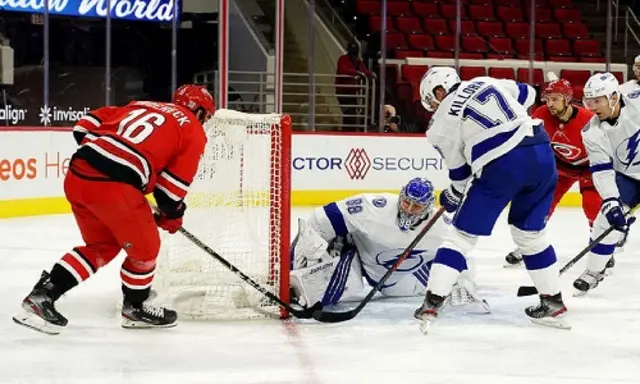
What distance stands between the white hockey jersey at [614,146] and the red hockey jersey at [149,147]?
1.67 metres

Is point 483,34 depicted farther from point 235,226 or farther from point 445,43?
point 235,226

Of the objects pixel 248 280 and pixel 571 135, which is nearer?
pixel 248 280

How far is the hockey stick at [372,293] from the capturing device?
3.51m

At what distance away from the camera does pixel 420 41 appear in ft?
33.1

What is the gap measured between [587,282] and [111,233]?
1.97 metres

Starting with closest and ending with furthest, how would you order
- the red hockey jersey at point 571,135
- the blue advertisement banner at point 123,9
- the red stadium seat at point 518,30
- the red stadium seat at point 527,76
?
the red hockey jersey at point 571,135, the blue advertisement banner at point 123,9, the red stadium seat at point 527,76, the red stadium seat at point 518,30

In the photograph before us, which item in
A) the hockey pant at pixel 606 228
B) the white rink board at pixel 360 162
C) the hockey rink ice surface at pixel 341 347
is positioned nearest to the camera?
the hockey rink ice surface at pixel 341 347

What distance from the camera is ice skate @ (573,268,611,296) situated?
420 centimetres

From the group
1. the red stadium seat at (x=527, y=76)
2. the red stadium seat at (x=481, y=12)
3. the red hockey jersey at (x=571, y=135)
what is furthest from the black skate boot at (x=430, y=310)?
the red stadium seat at (x=481, y=12)

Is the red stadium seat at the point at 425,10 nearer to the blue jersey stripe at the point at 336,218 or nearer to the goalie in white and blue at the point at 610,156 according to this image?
the goalie in white and blue at the point at 610,156

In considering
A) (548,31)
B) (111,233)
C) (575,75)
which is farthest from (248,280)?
(548,31)

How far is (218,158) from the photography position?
3.92 m

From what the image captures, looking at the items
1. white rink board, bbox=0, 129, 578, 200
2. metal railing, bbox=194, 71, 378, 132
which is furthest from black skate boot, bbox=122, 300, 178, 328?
metal railing, bbox=194, 71, 378, 132

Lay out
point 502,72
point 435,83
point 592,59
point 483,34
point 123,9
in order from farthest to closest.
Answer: point 592,59, point 483,34, point 502,72, point 123,9, point 435,83
